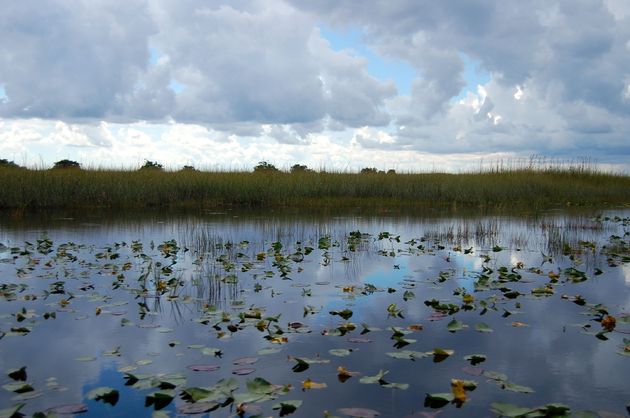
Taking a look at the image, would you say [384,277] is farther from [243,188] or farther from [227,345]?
[243,188]

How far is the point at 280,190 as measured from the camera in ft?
65.7

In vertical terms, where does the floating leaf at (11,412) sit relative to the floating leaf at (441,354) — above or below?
below

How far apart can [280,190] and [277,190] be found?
12cm

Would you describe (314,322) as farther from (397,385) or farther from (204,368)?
(397,385)

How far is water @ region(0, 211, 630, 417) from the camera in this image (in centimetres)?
324

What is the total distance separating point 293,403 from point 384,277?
389 centimetres

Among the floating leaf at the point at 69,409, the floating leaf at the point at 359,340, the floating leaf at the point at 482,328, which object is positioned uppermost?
the floating leaf at the point at 482,328

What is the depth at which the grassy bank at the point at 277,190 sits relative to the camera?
57.1 ft

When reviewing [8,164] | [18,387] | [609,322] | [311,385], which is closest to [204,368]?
[311,385]

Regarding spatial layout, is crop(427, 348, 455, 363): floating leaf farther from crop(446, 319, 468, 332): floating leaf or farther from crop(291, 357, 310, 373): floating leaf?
crop(291, 357, 310, 373): floating leaf

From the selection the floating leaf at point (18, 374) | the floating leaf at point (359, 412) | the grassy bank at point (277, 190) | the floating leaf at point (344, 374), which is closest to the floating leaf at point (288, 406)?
the floating leaf at point (359, 412)

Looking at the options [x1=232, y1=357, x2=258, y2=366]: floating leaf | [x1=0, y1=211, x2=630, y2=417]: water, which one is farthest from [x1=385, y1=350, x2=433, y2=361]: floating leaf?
[x1=232, y1=357, x2=258, y2=366]: floating leaf

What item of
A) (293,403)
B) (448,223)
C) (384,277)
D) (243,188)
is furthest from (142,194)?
(293,403)

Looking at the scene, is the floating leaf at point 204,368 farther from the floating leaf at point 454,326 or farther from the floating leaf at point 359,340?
the floating leaf at point 454,326
